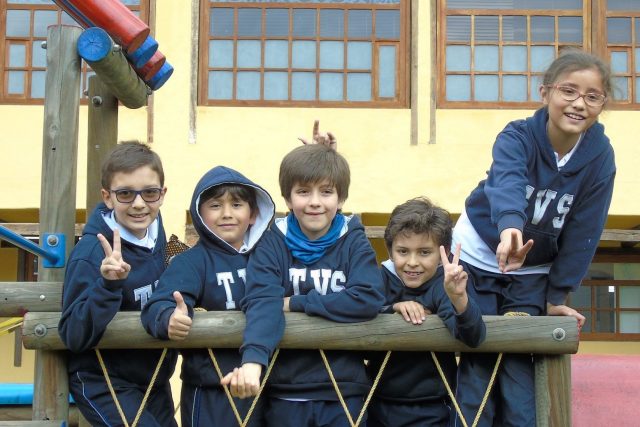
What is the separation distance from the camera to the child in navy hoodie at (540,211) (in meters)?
3.12

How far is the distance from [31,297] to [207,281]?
1.90 feet

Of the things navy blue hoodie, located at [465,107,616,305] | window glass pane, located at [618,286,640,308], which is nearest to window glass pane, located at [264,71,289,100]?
window glass pane, located at [618,286,640,308]

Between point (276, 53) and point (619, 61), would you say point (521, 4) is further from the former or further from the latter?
point (276, 53)

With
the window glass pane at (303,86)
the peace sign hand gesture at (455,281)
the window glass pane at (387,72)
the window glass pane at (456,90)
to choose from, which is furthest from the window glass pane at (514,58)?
the peace sign hand gesture at (455,281)

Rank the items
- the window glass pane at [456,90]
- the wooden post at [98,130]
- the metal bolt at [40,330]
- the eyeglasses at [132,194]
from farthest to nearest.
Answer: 1. the window glass pane at [456,90]
2. the wooden post at [98,130]
3. the eyeglasses at [132,194]
4. the metal bolt at [40,330]

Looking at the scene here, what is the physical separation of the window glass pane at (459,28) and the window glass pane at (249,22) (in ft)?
6.59

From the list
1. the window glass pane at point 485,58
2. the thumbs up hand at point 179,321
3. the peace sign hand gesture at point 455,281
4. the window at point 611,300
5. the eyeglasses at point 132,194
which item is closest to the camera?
the peace sign hand gesture at point 455,281

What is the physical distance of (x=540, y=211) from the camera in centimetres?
320

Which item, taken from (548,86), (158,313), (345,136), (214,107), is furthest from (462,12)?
(158,313)

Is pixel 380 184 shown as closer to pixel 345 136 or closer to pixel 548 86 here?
pixel 345 136

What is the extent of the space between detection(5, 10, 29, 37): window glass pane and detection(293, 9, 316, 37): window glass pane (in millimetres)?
2884

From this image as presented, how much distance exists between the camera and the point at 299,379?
3.02 meters

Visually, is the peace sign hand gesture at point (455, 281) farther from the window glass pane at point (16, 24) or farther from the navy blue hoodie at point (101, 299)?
the window glass pane at point (16, 24)

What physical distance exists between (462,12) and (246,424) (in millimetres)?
8167
